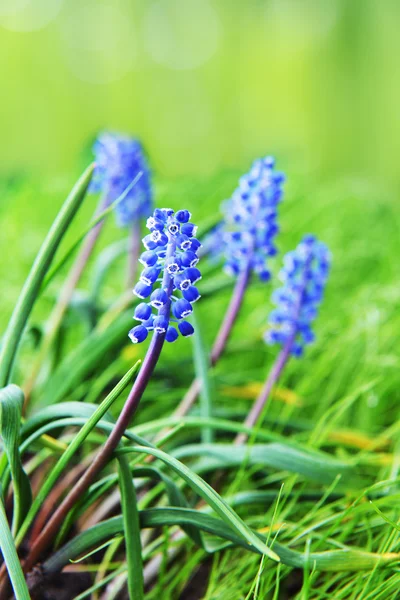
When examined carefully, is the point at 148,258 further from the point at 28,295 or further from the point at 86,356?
the point at 86,356

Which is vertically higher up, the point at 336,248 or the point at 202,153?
the point at 202,153

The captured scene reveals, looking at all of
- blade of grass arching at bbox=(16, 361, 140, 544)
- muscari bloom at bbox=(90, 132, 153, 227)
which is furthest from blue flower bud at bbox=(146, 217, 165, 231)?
muscari bloom at bbox=(90, 132, 153, 227)

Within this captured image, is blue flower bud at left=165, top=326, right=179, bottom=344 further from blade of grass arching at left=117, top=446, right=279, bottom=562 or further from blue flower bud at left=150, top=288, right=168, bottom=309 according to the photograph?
blade of grass arching at left=117, top=446, right=279, bottom=562

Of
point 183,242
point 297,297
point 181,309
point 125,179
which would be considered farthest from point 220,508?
point 125,179

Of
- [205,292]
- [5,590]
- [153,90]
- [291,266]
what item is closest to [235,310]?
[291,266]

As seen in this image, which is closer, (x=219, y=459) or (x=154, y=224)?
(x=154, y=224)

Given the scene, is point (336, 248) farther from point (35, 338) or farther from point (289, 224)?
point (35, 338)
